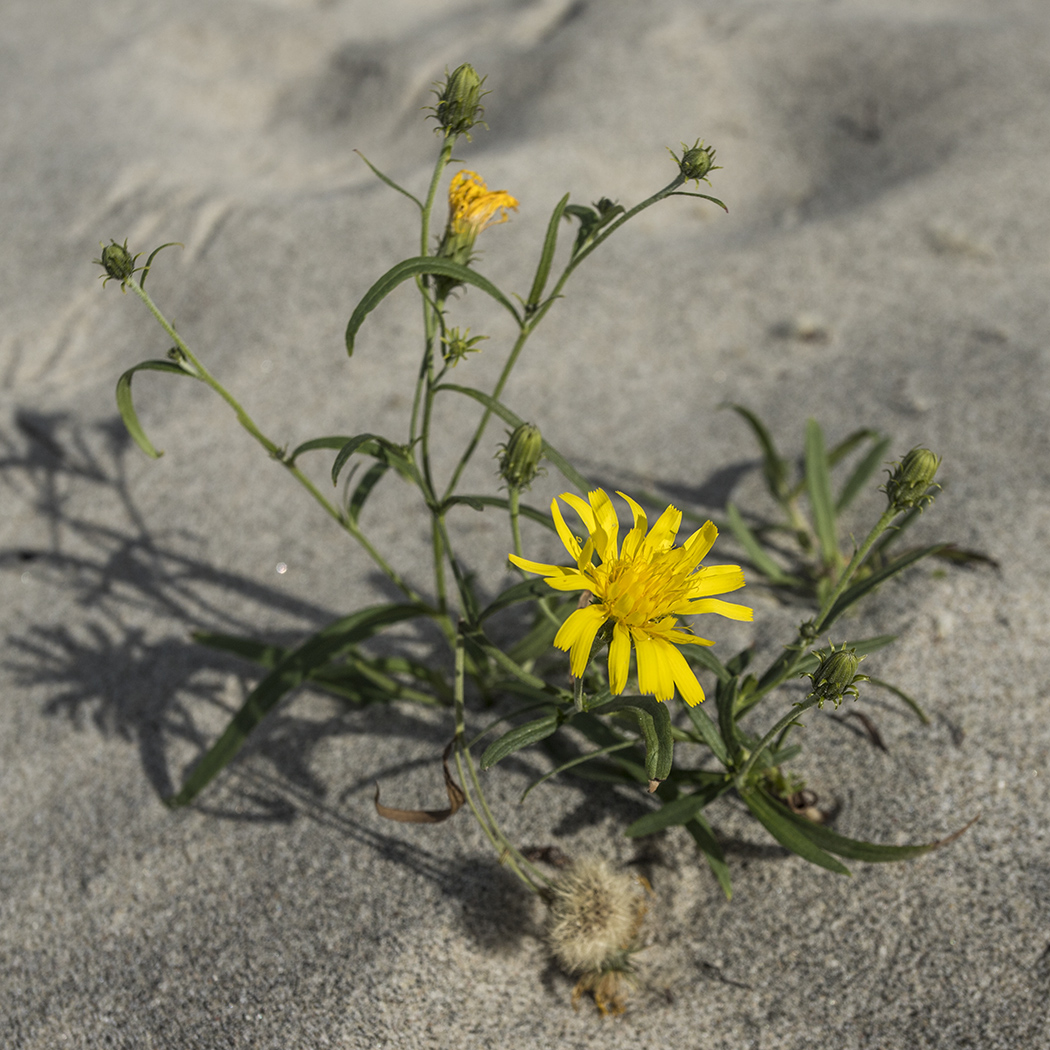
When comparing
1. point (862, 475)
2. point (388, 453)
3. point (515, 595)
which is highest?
point (388, 453)

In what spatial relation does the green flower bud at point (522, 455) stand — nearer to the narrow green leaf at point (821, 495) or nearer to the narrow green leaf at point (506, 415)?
the narrow green leaf at point (506, 415)

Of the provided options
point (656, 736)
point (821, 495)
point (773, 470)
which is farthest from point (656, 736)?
point (773, 470)

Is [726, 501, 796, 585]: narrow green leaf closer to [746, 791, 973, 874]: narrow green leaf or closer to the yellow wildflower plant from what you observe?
[746, 791, 973, 874]: narrow green leaf

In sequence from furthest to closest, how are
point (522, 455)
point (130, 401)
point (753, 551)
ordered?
point (753, 551) < point (130, 401) < point (522, 455)

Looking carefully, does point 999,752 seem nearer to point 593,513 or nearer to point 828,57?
point 593,513

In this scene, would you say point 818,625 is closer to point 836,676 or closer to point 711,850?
point 836,676

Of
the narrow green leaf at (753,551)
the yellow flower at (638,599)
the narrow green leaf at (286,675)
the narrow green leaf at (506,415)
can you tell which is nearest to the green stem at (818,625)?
the yellow flower at (638,599)
